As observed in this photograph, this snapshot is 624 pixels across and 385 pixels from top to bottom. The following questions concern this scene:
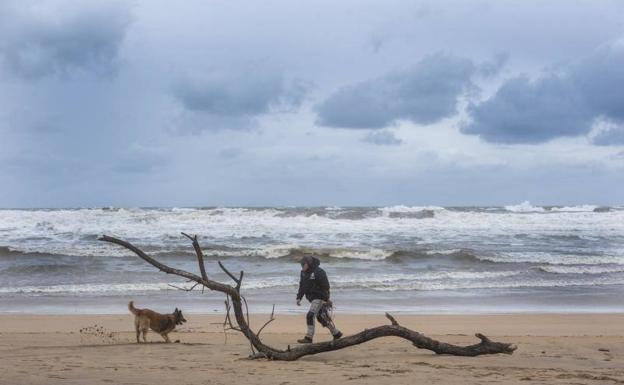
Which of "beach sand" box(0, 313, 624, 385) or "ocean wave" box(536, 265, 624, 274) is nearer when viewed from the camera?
"beach sand" box(0, 313, 624, 385)

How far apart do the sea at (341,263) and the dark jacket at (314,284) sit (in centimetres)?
464

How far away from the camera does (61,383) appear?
6750 mm

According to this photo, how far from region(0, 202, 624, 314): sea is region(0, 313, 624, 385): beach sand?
207 centimetres

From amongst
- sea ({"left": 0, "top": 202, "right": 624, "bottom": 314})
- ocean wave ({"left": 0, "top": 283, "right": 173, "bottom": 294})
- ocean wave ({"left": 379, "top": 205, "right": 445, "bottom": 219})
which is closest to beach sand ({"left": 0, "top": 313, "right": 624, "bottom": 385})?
sea ({"left": 0, "top": 202, "right": 624, "bottom": 314})

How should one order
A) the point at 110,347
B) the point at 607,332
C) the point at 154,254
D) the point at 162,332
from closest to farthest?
the point at 110,347
the point at 162,332
the point at 607,332
the point at 154,254

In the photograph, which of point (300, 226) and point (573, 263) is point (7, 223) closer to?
point (300, 226)

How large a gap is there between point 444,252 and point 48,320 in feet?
56.9

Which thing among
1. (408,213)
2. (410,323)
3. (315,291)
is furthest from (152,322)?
(408,213)

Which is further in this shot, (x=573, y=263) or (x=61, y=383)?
(x=573, y=263)

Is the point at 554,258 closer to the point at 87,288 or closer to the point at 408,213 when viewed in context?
the point at 87,288

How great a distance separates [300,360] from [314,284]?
1.50m

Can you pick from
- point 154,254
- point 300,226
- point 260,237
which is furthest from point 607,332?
point 300,226

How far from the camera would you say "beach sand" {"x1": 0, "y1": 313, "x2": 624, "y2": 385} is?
23.7 ft

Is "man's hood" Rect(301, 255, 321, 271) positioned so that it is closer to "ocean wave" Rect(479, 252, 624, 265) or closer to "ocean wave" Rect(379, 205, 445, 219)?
"ocean wave" Rect(479, 252, 624, 265)
